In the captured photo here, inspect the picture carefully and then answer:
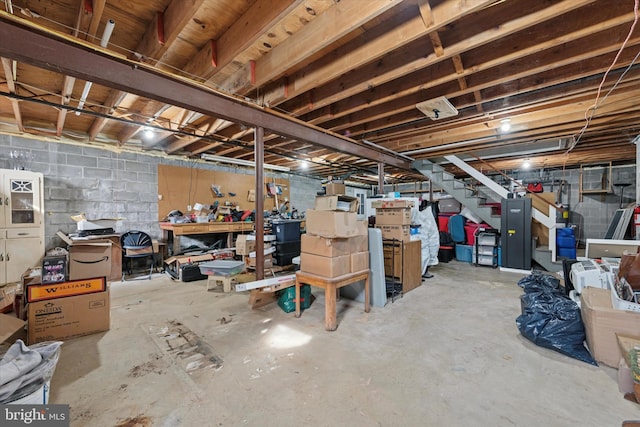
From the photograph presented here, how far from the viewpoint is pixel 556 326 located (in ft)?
7.16

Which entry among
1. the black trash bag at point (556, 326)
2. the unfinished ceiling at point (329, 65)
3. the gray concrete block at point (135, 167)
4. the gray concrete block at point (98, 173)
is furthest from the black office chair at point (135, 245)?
the black trash bag at point (556, 326)

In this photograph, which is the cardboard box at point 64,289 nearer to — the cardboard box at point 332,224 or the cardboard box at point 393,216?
the cardboard box at point 332,224

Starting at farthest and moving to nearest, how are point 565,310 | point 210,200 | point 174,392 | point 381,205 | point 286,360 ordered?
point 210,200 < point 381,205 < point 565,310 < point 286,360 < point 174,392

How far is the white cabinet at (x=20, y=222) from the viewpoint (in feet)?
12.5

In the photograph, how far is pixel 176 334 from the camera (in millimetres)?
2494

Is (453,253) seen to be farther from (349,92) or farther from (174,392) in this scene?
(174,392)

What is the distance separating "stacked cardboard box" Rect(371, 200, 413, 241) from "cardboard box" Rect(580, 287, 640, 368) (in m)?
1.99

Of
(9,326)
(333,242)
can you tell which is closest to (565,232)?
(333,242)

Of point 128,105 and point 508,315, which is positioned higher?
point 128,105

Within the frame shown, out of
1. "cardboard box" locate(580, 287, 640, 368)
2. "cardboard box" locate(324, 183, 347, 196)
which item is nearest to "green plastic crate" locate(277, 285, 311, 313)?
"cardboard box" locate(324, 183, 347, 196)

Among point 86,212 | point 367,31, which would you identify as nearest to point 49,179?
point 86,212

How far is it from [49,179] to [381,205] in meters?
5.55

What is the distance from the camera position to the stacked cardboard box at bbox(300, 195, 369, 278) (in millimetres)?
2602

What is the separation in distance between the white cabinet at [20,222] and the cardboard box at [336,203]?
4515 mm
